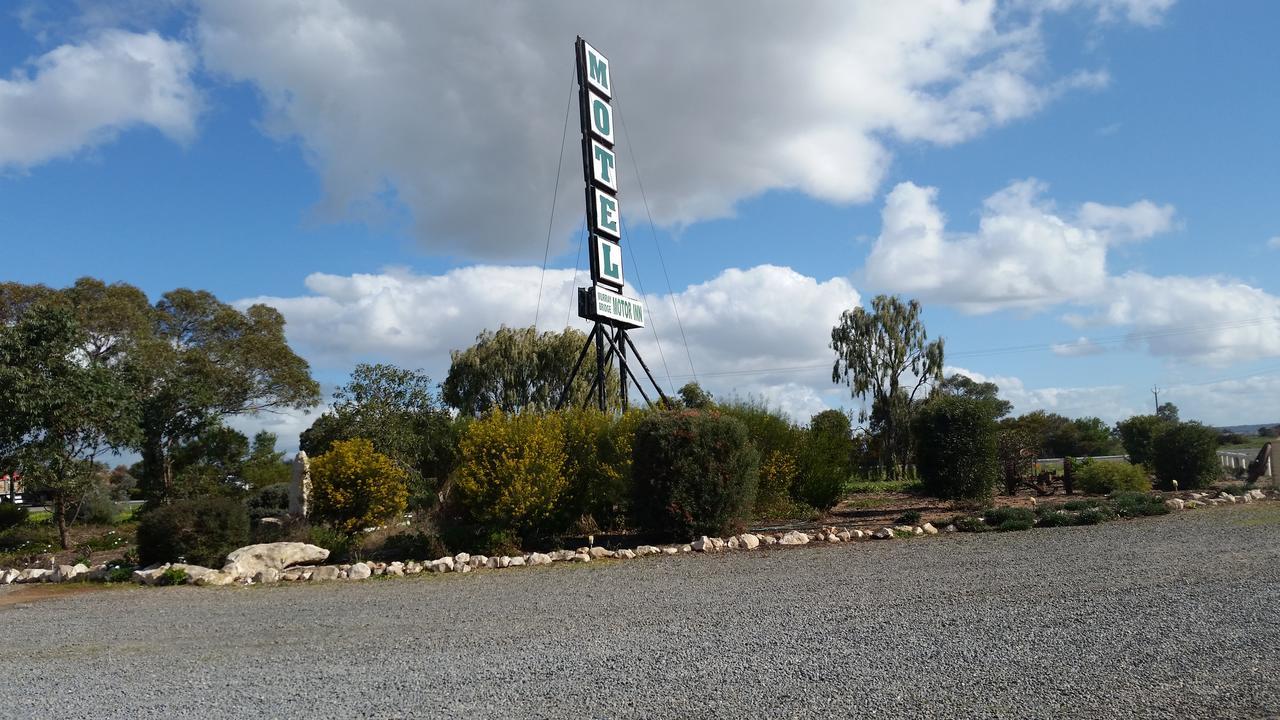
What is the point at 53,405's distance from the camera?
646 inches

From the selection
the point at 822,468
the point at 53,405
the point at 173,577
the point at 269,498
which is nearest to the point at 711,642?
the point at 173,577

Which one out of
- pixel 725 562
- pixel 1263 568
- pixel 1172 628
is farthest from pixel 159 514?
pixel 1263 568

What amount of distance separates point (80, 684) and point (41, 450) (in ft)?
41.4

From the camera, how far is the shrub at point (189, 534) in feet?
43.0

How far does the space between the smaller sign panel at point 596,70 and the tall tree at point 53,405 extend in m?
13.3

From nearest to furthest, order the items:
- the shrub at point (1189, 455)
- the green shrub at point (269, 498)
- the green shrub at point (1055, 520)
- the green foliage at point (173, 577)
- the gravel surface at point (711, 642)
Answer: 1. the gravel surface at point (711, 642)
2. the green foliage at point (173, 577)
3. the green shrub at point (1055, 520)
4. the shrub at point (1189, 455)
5. the green shrub at point (269, 498)

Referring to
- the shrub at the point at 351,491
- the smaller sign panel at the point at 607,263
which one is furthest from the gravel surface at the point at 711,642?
the smaller sign panel at the point at 607,263

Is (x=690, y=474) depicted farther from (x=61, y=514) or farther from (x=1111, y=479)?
(x=61, y=514)

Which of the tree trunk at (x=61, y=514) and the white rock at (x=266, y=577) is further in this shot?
the tree trunk at (x=61, y=514)

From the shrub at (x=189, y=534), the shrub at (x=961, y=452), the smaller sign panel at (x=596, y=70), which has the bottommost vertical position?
the shrub at (x=189, y=534)

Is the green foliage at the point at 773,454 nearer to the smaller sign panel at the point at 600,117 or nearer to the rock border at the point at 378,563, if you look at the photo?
the rock border at the point at 378,563

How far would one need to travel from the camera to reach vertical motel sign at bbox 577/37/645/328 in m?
21.2

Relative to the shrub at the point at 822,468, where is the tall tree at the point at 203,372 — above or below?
above

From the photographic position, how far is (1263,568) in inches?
356
